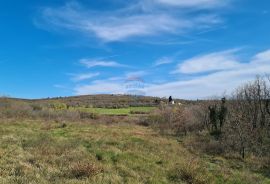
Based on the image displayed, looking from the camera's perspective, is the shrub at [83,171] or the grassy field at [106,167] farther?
the shrub at [83,171]

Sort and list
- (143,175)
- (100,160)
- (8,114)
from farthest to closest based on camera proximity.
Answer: (8,114) → (100,160) → (143,175)

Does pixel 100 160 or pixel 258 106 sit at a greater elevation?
pixel 258 106

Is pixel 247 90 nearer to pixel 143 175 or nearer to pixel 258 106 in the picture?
pixel 258 106

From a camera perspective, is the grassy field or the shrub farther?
the shrub

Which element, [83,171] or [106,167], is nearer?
[83,171]

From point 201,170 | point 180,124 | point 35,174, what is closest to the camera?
point 35,174

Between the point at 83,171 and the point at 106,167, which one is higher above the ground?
the point at 83,171

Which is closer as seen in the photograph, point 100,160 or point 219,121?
point 100,160

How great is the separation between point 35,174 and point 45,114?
1730 inches

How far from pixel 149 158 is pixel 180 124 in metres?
26.6

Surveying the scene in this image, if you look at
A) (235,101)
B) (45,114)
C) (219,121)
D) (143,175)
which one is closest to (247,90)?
(235,101)

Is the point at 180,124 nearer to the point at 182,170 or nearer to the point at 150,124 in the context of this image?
the point at 150,124

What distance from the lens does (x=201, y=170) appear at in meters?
14.5

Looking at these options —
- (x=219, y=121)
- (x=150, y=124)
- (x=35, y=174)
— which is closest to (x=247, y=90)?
(x=219, y=121)
